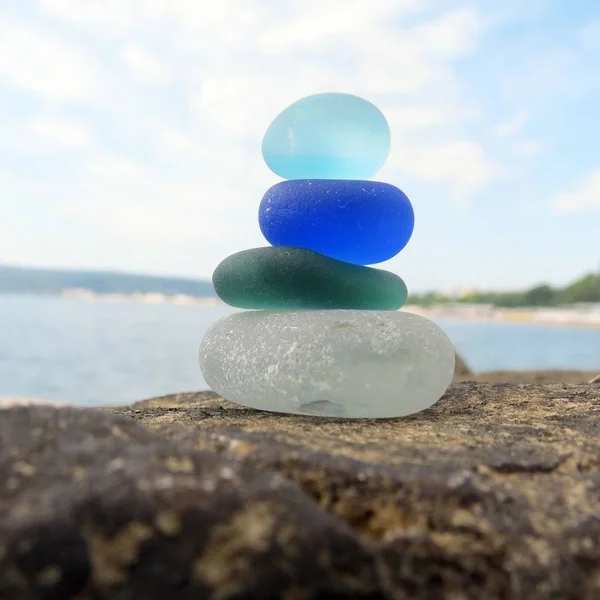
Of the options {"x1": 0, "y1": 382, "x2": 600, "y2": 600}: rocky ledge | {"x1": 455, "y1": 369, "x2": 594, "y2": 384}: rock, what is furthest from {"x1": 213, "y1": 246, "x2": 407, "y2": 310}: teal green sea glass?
{"x1": 455, "y1": 369, "x2": 594, "y2": 384}: rock

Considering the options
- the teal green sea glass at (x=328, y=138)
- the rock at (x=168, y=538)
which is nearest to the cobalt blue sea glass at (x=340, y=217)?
the teal green sea glass at (x=328, y=138)

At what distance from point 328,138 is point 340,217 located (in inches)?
12.7

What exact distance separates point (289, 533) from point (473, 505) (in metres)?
0.39

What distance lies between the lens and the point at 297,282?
2.38 metres

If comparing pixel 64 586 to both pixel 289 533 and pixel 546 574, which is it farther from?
pixel 546 574

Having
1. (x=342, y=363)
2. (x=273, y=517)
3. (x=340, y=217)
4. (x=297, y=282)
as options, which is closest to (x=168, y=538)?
(x=273, y=517)

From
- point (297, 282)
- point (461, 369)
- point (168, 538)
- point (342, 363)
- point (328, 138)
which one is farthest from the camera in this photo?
point (461, 369)

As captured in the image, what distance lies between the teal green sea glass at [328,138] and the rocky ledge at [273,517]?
1.33 meters

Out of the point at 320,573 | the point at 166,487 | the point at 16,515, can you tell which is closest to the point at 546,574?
the point at 320,573

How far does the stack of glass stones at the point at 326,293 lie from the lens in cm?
217

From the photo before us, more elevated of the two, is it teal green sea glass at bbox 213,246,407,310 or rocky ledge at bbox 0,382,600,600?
teal green sea glass at bbox 213,246,407,310

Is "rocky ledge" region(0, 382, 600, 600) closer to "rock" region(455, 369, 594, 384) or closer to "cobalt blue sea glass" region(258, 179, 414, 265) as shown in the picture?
"cobalt blue sea glass" region(258, 179, 414, 265)

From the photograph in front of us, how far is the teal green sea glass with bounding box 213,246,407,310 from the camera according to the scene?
2.38 m

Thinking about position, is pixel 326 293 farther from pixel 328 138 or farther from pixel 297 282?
pixel 328 138
